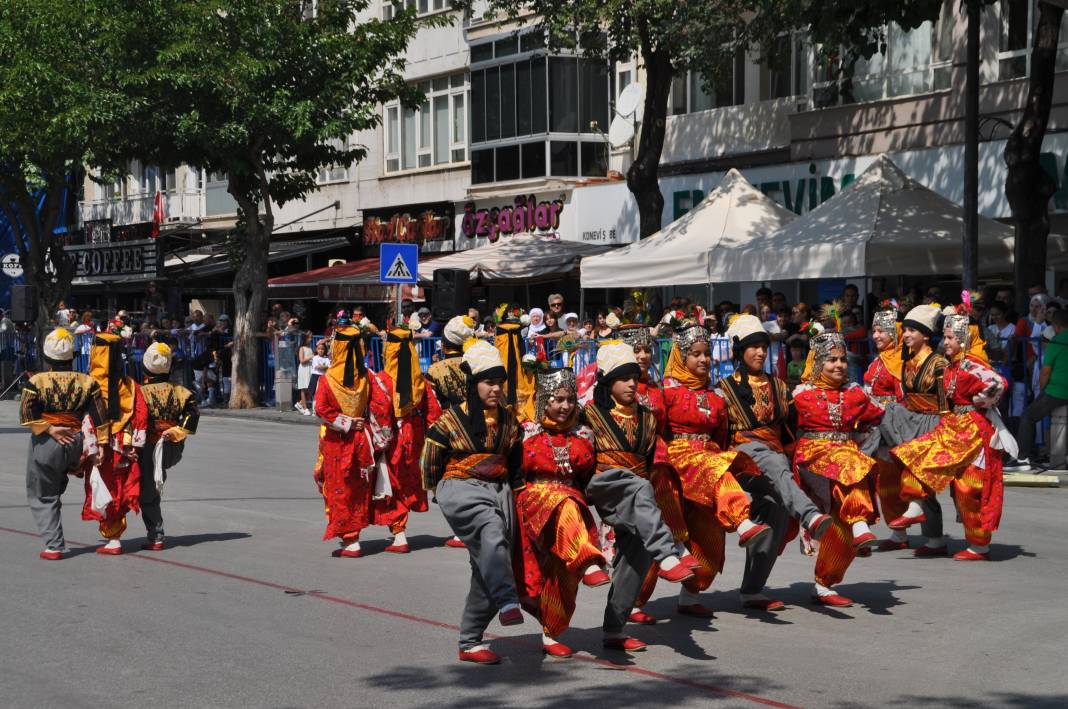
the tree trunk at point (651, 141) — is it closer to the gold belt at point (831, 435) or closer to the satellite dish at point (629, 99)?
the satellite dish at point (629, 99)

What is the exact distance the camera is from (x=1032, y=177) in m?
17.4

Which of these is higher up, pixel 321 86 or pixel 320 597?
pixel 321 86

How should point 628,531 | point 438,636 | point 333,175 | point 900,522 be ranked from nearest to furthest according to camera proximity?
point 628,531, point 438,636, point 900,522, point 333,175

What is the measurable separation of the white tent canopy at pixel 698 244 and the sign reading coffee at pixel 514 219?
9.76 meters

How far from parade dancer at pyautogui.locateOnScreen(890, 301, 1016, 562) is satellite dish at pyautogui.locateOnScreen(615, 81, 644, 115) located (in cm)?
1873

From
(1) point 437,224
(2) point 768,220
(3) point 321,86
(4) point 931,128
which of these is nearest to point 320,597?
(2) point 768,220

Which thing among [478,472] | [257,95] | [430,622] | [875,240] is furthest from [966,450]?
[257,95]

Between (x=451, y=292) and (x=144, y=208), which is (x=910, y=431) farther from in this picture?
(x=144, y=208)

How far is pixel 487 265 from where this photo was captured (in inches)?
1021

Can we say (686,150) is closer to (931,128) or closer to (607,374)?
(931,128)

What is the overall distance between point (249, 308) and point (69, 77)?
5221 mm

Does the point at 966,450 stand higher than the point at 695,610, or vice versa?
the point at 966,450

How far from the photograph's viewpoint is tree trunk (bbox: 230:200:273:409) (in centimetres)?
2759

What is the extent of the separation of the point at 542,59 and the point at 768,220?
11.8 m
